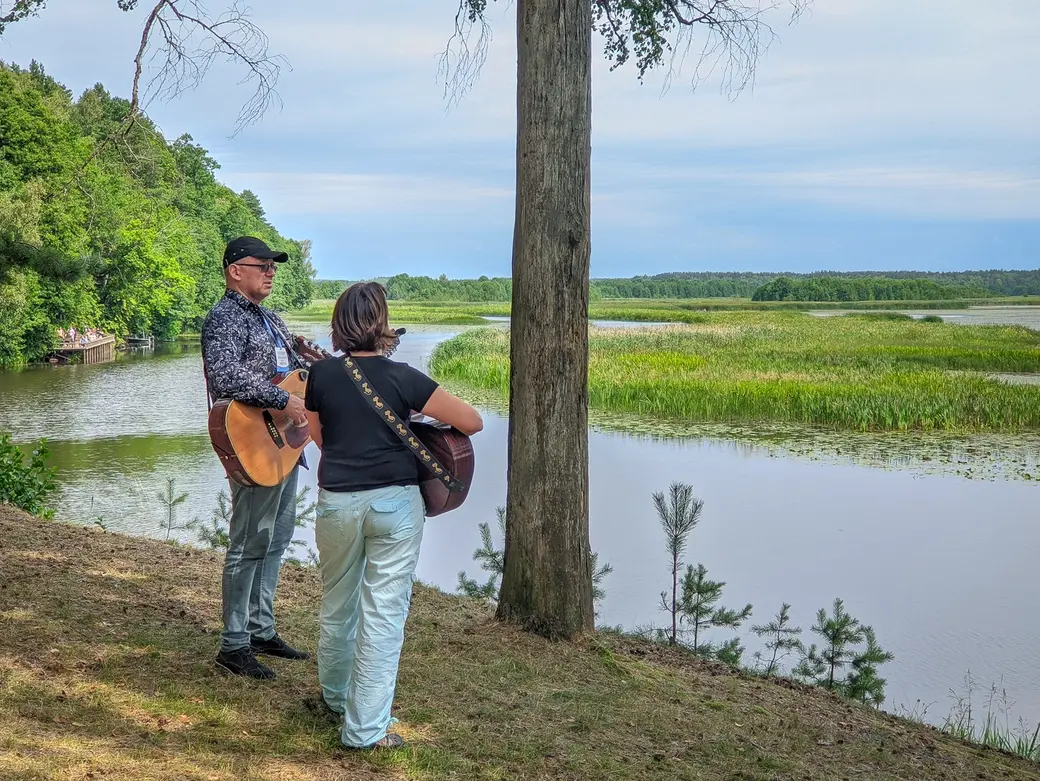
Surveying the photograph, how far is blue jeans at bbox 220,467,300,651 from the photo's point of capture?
4105 mm

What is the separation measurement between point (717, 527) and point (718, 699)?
7566 millimetres

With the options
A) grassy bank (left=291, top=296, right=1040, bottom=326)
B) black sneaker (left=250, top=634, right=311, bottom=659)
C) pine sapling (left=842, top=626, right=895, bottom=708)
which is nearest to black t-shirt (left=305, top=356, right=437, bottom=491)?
black sneaker (left=250, top=634, right=311, bottom=659)

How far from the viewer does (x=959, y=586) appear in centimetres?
984

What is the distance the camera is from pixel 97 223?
106ft

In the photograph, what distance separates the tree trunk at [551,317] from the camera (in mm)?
5082

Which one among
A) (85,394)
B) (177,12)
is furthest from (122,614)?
(85,394)

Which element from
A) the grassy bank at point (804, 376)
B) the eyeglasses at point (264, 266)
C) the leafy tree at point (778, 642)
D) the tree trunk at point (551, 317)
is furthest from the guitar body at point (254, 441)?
the grassy bank at point (804, 376)

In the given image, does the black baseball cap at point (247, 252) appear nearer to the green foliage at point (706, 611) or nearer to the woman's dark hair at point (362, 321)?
the woman's dark hair at point (362, 321)

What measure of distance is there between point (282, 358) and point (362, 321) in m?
1.10

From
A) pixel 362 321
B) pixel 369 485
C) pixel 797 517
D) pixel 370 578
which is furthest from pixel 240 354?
pixel 797 517

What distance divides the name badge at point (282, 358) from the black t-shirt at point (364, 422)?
0.90m

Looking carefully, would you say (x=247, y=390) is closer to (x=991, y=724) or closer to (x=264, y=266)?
(x=264, y=266)

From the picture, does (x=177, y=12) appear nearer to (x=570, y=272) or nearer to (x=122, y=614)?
(x=570, y=272)

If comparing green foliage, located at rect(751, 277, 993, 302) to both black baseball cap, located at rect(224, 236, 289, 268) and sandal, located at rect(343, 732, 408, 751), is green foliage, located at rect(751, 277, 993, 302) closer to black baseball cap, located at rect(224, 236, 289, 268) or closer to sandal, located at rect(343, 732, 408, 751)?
black baseball cap, located at rect(224, 236, 289, 268)
